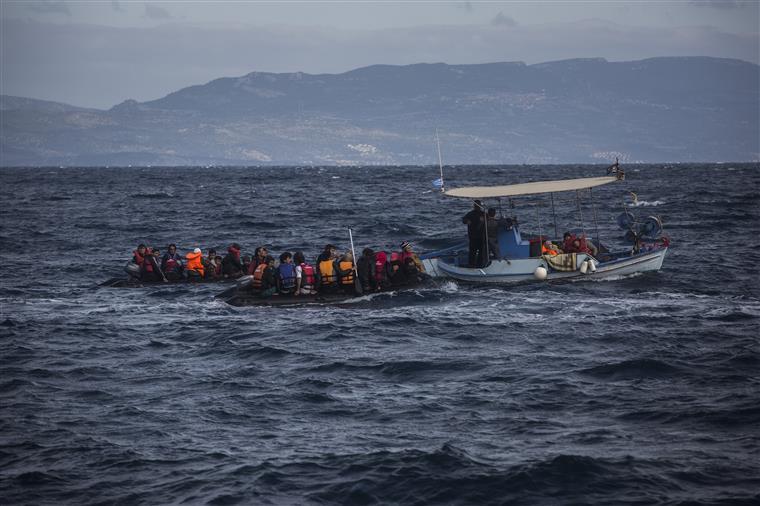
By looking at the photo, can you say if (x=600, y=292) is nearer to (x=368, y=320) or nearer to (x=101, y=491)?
(x=368, y=320)

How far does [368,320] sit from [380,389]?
25.1ft

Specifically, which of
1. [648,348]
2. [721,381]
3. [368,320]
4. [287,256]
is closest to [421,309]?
[368,320]

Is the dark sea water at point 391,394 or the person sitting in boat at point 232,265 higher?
the person sitting in boat at point 232,265

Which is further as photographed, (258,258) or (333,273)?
(258,258)

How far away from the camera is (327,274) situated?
3042 cm

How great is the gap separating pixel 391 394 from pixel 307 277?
449 inches

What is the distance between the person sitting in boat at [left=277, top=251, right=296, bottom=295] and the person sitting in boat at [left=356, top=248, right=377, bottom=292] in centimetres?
203

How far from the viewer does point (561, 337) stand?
80.4 ft

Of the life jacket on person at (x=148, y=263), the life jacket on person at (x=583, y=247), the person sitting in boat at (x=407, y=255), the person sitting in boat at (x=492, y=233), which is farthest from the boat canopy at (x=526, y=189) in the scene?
the life jacket on person at (x=148, y=263)

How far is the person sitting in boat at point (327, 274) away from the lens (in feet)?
99.6

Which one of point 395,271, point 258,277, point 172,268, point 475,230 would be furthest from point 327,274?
point 172,268

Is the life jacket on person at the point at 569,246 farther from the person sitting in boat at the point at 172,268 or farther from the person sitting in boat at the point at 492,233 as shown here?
the person sitting in boat at the point at 172,268

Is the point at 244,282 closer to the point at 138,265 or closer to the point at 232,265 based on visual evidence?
the point at 232,265

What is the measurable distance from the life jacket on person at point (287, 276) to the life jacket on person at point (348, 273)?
1467 millimetres
